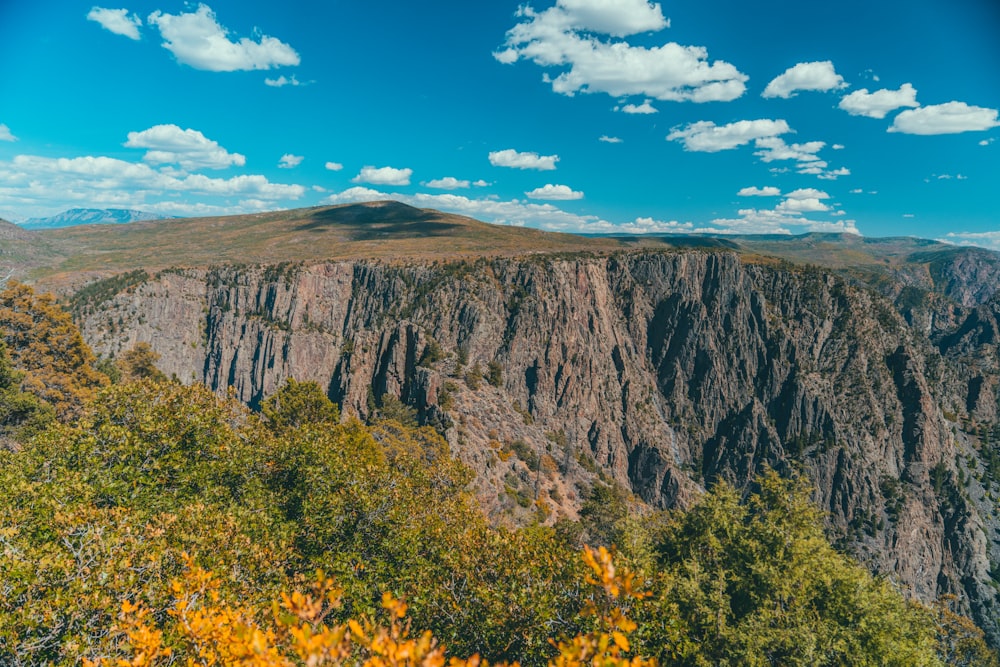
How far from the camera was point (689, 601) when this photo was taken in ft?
75.7

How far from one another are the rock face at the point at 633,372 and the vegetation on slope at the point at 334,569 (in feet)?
191

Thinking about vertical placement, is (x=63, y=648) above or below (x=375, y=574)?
above

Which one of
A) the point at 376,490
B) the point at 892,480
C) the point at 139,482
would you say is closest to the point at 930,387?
the point at 892,480

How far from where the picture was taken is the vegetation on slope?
1059 cm

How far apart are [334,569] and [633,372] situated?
4884 inches

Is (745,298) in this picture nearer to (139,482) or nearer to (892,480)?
(892,480)

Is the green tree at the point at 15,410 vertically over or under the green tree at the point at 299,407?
over

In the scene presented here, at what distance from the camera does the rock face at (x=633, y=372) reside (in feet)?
333

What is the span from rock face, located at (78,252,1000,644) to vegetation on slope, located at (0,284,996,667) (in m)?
58.1

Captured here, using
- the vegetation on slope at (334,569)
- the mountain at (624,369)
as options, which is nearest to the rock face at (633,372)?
the mountain at (624,369)

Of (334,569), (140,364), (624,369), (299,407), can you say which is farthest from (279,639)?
(624,369)

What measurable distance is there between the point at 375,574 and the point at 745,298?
141 m

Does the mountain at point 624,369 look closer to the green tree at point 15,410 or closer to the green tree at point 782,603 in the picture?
the green tree at point 15,410

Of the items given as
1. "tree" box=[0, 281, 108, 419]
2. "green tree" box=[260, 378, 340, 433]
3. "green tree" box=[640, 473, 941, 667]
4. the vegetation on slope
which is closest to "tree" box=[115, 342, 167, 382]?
"tree" box=[0, 281, 108, 419]
